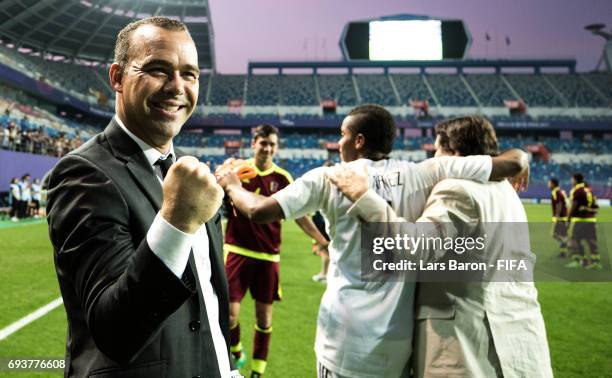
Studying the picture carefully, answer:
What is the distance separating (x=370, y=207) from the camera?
6.22 feet

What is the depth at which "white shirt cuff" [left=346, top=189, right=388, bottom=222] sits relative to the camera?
6.20 feet

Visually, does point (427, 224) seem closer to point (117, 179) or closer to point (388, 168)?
point (388, 168)

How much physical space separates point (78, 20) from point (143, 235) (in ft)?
146

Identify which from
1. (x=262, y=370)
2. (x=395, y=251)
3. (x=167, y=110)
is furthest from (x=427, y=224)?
(x=262, y=370)

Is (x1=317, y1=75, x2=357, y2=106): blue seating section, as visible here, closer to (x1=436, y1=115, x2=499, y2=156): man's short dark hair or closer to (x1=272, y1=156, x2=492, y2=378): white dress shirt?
(x1=436, y1=115, x2=499, y2=156): man's short dark hair

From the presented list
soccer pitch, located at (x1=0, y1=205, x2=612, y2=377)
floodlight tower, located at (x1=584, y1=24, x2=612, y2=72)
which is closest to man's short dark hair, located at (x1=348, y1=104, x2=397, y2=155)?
soccer pitch, located at (x1=0, y1=205, x2=612, y2=377)

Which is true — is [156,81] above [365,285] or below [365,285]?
above

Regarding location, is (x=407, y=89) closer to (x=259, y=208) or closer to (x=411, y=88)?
(x=411, y=88)

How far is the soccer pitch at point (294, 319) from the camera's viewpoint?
4340 millimetres

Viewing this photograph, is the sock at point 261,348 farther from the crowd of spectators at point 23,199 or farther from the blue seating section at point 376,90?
the blue seating section at point 376,90

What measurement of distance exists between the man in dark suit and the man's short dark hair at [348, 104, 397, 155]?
1.24m

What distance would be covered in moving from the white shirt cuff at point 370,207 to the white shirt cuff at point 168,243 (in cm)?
106

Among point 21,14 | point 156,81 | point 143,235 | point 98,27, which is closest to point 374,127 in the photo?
point 156,81

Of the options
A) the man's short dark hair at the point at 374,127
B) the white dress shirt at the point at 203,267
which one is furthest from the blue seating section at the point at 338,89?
the white dress shirt at the point at 203,267
